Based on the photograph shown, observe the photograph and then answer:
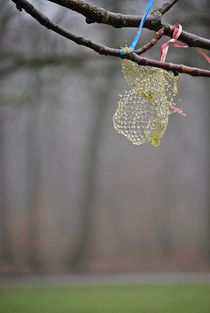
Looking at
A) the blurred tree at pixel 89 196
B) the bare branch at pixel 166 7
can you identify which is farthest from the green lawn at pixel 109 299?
the bare branch at pixel 166 7

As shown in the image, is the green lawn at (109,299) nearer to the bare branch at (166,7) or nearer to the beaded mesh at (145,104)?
the beaded mesh at (145,104)

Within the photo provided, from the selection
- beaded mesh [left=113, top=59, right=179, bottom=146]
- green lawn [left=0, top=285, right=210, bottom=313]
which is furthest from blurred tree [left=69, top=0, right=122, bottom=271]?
beaded mesh [left=113, top=59, right=179, bottom=146]

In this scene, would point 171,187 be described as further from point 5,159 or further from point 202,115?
point 5,159

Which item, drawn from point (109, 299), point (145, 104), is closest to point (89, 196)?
point (109, 299)

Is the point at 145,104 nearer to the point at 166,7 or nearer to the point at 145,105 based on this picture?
the point at 145,105

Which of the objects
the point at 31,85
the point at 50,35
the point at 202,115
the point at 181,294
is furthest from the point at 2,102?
the point at 202,115
